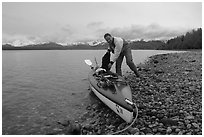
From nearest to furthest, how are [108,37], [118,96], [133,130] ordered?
[133,130], [118,96], [108,37]

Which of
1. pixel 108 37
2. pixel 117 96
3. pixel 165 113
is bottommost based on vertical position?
pixel 165 113

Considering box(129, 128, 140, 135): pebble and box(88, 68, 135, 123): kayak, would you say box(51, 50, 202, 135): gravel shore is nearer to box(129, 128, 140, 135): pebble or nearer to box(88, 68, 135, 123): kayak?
box(129, 128, 140, 135): pebble

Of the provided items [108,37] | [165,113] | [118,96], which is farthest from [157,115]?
[108,37]

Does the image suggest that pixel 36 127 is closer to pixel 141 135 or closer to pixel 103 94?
pixel 103 94

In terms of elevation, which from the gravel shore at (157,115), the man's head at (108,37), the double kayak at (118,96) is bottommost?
the gravel shore at (157,115)

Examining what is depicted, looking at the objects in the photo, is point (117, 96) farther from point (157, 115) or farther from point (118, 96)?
point (157, 115)

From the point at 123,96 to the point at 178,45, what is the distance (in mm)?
117983

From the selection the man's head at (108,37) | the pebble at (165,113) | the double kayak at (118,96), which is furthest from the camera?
the man's head at (108,37)

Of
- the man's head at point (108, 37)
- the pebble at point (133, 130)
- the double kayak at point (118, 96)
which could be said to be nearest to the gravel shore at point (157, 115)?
the pebble at point (133, 130)

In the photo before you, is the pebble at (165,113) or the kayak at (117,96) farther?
the kayak at (117,96)

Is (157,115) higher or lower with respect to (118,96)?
lower

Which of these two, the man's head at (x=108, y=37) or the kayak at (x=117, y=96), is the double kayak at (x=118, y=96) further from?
the man's head at (x=108, y=37)

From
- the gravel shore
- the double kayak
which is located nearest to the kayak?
the double kayak

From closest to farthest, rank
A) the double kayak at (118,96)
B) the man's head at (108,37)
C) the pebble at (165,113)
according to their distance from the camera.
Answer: the pebble at (165,113) → the double kayak at (118,96) → the man's head at (108,37)
